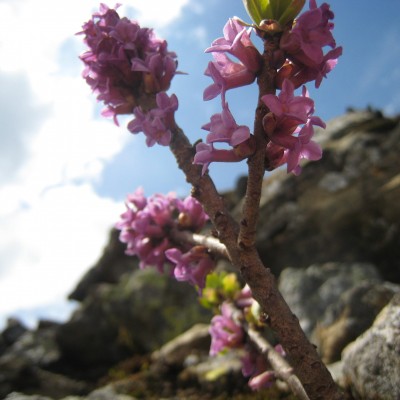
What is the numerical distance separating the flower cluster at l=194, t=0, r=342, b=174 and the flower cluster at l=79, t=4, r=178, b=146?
66 cm

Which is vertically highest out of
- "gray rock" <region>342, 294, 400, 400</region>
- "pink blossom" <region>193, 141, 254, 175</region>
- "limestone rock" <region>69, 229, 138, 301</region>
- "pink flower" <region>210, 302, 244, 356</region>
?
"limestone rock" <region>69, 229, 138, 301</region>

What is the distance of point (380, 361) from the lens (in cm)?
242

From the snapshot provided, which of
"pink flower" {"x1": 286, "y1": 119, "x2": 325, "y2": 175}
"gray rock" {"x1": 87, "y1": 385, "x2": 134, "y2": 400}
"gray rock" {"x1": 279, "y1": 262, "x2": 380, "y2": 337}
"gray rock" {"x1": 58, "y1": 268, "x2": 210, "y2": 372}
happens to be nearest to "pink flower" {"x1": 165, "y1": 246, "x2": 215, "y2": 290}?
"pink flower" {"x1": 286, "y1": 119, "x2": 325, "y2": 175}

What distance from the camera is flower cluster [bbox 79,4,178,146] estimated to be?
7.46 feet

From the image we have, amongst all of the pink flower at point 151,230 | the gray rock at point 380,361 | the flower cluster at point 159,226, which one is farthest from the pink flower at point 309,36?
the gray rock at point 380,361

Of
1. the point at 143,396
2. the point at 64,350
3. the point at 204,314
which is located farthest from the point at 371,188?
the point at 64,350

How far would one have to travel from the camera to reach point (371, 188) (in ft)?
27.6

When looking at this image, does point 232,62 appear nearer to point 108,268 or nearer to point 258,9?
point 258,9

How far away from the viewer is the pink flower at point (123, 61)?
7.76 feet

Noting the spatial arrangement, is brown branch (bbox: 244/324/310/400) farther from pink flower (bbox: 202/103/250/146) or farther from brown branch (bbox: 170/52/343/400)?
pink flower (bbox: 202/103/250/146)

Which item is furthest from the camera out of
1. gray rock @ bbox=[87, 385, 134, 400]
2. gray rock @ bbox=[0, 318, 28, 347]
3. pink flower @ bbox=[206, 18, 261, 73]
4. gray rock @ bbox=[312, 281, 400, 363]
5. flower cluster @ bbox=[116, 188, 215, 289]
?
gray rock @ bbox=[0, 318, 28, 347]

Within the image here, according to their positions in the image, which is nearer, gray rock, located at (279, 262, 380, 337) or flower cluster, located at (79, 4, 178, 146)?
flower cluster, located at (79, 4, 178, 146)

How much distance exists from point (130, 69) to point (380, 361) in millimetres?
2428

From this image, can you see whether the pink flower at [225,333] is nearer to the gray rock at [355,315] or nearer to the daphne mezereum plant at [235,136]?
the daphne mezereum plant at [235,136]
